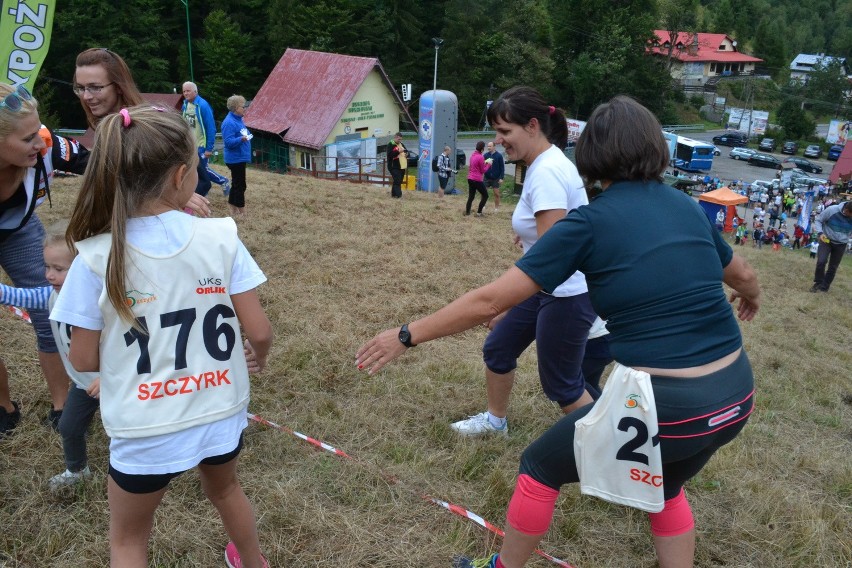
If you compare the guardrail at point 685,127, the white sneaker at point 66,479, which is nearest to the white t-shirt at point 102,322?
the white sneaker at point 66,479

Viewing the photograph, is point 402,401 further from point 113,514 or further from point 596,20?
point 596,20

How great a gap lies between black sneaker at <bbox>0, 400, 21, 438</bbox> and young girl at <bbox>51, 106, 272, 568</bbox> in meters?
1.76

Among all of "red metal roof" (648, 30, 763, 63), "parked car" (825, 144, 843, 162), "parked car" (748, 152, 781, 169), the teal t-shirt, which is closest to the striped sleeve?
the teal t-shirt

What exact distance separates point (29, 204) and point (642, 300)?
104 inches

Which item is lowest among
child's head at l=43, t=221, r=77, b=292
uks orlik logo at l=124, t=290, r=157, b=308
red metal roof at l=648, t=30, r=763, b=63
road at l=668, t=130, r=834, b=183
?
road at l=668, t=130, r=834, b=183

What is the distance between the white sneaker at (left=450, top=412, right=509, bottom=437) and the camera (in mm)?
3576

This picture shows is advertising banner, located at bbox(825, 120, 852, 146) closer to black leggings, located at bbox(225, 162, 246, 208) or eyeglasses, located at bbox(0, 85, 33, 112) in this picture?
black leggings, located at bbox(225, 162, 246, 208)

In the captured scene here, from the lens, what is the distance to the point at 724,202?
2831 centimetres

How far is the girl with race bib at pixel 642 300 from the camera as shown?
1911 millimetres

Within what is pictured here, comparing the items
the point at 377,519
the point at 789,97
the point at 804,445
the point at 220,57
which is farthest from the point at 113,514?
the point at 789,97

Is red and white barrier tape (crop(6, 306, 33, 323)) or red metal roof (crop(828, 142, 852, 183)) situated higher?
red and white barrier tape (crop(6, 306, 33, 323))

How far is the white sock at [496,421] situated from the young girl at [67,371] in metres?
2.00

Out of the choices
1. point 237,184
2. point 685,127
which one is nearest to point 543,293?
point 237,184

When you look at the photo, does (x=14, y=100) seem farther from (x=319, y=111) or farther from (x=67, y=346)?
(x=319, y=111)
